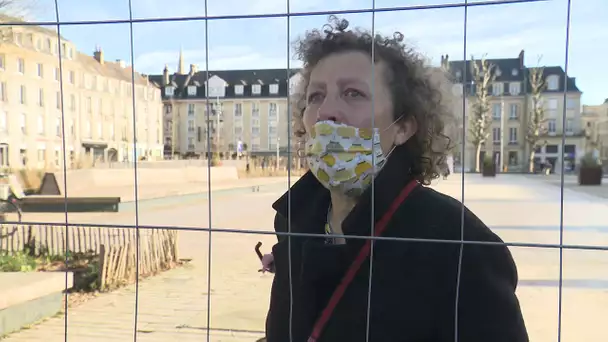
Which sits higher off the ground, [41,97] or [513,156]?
[41,97]

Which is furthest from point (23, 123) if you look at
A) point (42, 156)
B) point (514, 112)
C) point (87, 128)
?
point (514, 112)

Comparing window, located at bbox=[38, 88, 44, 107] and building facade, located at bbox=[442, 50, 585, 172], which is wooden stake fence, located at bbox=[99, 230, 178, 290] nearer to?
building facade, located at bbox=[442, 50, 585, 172]

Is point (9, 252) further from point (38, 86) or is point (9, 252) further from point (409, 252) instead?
point (38, 86)

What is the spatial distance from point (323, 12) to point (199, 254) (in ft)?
17.2

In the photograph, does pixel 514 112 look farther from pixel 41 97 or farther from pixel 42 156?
pixel 42 156

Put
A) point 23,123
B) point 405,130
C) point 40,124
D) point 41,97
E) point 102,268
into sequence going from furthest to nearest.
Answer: point 23,123 < point 40,124 < point 41,97 < point 102,268 < point 405,130

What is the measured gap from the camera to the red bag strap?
83 cm

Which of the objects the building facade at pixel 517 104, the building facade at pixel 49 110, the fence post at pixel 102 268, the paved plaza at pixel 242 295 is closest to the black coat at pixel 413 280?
the building facade at pixel 517 104

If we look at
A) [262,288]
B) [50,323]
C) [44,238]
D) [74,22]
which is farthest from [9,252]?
[74,22]

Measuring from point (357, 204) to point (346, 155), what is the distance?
0.09 m

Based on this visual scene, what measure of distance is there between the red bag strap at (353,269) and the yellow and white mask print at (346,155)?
0.06 metres

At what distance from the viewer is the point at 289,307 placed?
3.13 feet

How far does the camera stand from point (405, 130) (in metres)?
0.92

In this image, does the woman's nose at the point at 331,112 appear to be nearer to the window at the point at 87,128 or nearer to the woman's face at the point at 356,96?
the woman's face at the point at 356,96
